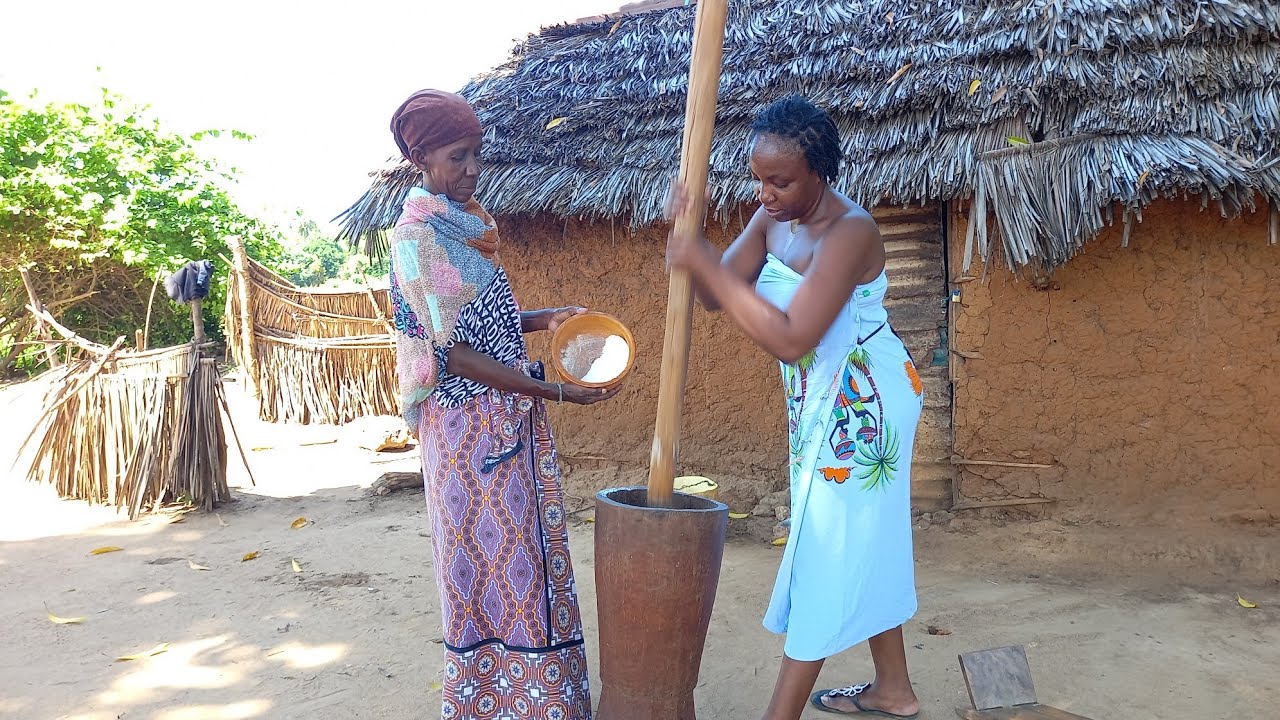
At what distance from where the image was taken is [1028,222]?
3.78m

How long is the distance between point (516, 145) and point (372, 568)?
2550mm

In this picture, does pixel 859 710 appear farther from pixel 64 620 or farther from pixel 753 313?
pixel 64 620

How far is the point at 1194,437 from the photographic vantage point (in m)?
3.98

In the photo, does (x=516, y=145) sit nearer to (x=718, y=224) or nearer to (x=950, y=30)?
(x=718, y=224)

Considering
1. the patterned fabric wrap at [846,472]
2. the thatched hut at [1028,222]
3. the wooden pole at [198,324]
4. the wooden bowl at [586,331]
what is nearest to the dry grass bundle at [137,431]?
the wooden pole at [198,324]

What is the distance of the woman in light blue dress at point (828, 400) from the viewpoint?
204 centimetres

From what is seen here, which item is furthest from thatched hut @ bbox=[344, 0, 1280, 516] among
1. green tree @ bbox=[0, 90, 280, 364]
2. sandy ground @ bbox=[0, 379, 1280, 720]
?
green tree @ bbox=[0, 90, 280, 364]

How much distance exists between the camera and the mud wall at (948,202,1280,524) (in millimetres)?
3887

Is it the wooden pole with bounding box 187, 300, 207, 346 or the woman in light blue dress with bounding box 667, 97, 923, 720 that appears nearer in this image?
the woman in light blue dress with bounding box 667, 97, 923, 720

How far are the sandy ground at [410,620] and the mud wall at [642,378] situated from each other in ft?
1.32

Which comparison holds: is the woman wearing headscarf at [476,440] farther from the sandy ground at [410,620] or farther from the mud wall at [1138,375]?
the mud wall at [1138,375]

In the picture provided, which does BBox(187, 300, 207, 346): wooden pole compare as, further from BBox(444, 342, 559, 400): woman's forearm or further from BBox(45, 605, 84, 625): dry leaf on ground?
BBox(444, 342, 559, 400): woman's forearm

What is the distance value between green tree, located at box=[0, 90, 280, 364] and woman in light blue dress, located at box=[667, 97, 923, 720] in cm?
1180

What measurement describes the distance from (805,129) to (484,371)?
96 centimetres
